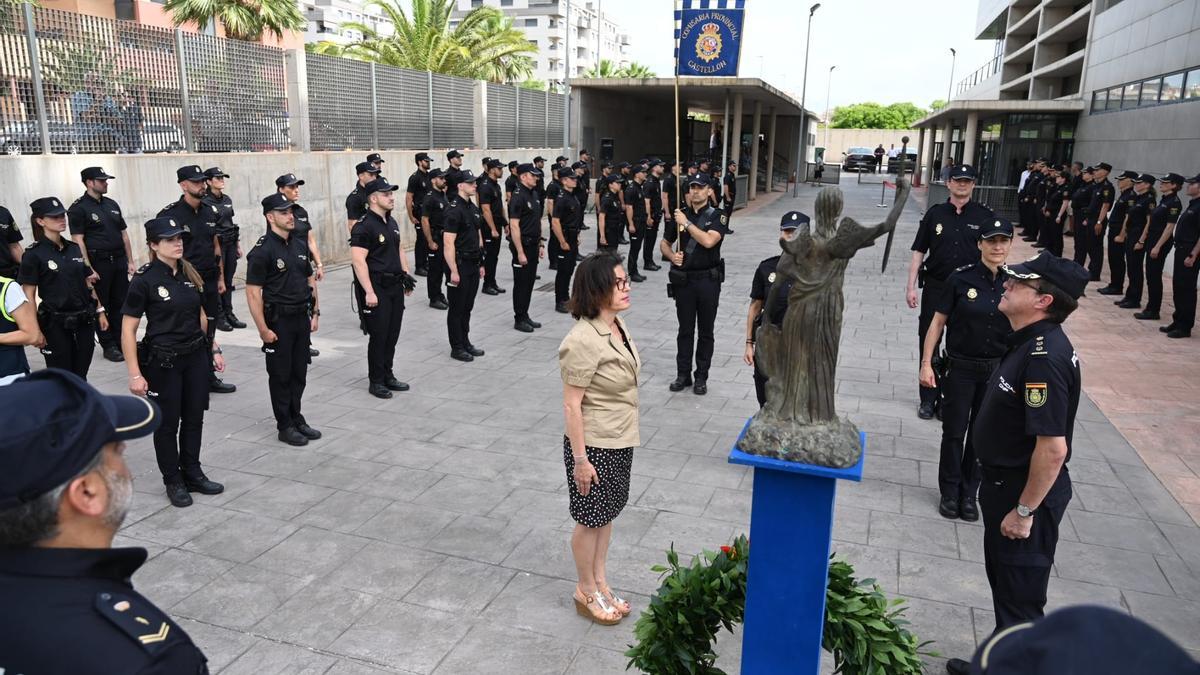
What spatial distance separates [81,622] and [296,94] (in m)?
13.6

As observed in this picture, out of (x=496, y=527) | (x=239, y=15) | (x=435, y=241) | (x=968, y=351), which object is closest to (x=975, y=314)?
(x=968, y=351)

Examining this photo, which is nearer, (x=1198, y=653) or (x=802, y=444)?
(x=802, y=444)

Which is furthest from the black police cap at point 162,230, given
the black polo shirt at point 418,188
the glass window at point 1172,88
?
the glass window at point 1172,88

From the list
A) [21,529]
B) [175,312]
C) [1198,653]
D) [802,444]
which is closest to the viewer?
[21,529]

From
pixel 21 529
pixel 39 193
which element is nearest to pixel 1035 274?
pixel 21 529

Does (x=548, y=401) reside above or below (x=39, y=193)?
below

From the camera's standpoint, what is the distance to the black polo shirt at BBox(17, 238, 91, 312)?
6.30 metres

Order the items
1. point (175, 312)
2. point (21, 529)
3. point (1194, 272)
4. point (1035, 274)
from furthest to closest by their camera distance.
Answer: point (1194, 272) < point (175, 312) < point (1035, 274) < point (21, 529)

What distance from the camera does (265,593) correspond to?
435 cm

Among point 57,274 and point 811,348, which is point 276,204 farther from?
point 811,348

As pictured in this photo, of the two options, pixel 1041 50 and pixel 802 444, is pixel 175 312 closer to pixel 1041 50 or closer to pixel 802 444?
pixel 802 444

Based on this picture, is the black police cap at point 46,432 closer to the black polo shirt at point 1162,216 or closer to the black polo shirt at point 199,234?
the black polo shirt at point 199,234

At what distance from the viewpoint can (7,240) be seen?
6.56 m

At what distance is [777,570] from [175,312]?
4.05 meters
